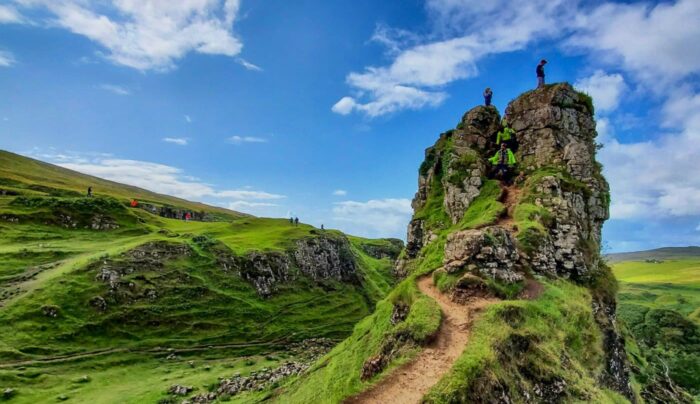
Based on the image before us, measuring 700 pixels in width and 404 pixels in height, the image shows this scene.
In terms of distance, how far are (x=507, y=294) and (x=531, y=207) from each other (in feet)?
38.8

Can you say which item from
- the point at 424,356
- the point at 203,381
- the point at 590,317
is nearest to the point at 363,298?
the point at 203,381

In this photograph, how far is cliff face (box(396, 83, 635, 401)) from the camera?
2816 cm

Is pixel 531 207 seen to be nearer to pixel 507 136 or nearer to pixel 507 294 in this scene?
pixel 507 294

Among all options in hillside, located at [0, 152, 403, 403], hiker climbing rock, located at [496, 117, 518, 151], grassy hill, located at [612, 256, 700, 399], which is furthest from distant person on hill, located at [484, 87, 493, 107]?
hillside, located at [0, 152, 403, 403]

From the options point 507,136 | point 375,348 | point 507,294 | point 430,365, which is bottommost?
point 375,348

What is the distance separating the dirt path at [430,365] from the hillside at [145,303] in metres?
25.2

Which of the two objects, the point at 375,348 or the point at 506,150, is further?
the point at 506,150

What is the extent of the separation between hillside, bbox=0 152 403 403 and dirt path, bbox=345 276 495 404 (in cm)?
2520

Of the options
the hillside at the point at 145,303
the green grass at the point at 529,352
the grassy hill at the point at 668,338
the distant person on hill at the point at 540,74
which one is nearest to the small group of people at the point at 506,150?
the distant person on hill at the point at 540,74

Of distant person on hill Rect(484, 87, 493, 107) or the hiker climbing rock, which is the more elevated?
distant person on hill Rect(484, 87, 493, 107)

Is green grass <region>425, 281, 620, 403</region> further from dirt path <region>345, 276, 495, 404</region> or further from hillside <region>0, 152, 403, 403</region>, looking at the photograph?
hillside <region>0, 152, 403, 403</region>

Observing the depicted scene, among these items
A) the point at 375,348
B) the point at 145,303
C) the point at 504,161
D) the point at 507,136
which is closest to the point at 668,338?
the point at 507,136

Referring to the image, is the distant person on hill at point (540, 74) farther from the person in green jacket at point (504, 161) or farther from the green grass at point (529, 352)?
the green grass at point (529, 352)

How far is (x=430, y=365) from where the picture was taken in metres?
19.1
